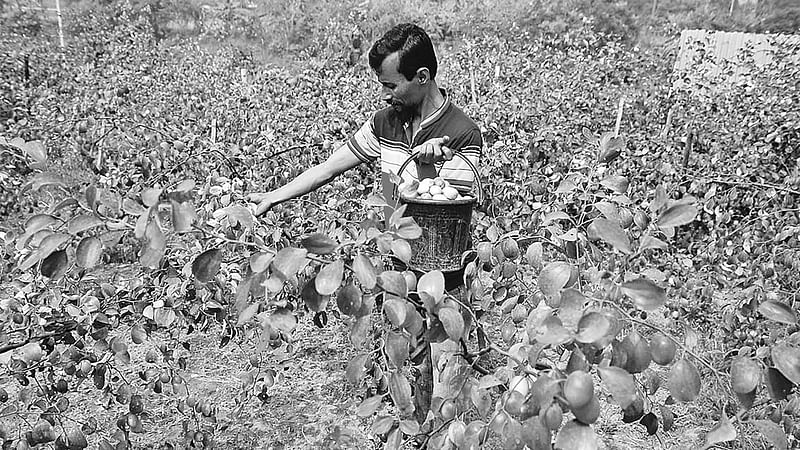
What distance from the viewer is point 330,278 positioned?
671mm

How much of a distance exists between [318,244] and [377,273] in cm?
17

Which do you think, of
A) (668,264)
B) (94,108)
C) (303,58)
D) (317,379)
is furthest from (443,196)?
(303,58)

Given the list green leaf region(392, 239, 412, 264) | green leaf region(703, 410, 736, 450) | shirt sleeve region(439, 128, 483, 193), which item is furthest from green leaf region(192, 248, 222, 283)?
shirt sleeve region(439, 128, 483, 193)

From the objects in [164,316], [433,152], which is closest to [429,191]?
[433,152]

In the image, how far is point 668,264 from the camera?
8.73 feet

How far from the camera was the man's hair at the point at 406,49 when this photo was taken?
1530 mm

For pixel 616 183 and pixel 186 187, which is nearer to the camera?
pixel 186 187

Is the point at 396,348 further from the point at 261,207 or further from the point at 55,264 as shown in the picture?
the point at 261,207

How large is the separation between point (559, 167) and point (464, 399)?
2.52 meters

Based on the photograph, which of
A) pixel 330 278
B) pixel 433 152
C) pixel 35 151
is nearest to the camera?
pixel 330 278

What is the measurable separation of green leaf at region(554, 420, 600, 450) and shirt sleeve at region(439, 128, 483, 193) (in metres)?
1.02

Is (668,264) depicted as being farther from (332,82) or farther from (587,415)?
(332,82)

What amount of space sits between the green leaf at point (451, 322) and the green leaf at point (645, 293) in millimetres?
188

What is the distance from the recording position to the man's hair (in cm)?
153
